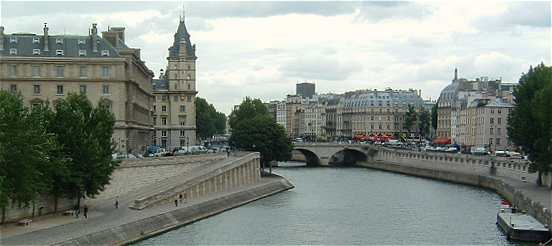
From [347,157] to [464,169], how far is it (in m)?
48.7

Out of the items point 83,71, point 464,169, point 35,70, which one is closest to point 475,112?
point 464,169

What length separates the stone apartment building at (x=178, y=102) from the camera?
413ft

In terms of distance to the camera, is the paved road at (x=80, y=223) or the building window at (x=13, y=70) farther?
the building window at (x=13, y=70)

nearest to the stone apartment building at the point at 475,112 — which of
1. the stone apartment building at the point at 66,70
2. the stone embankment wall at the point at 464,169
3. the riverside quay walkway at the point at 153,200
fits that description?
the stone embankment wall at the point at 464,169

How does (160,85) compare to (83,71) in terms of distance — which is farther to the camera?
(160,85)

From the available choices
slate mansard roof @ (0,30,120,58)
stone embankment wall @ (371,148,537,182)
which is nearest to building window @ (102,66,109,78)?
slate mansard roof @ (0,30,120,58)

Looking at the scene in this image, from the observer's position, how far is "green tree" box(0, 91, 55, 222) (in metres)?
47.3

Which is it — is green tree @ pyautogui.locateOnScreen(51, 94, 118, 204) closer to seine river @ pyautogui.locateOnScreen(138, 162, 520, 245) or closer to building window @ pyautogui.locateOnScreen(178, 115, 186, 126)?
seine river @ pyautogui.locateOnScreen(138, 162, 520, 245)

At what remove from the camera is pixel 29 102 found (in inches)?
3174

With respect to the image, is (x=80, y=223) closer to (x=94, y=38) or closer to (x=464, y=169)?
(x=94, y=38)

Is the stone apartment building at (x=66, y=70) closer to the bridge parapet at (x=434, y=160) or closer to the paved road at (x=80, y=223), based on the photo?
the paved road at (x=80, y=223)

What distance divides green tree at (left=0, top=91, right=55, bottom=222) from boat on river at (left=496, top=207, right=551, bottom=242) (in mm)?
26375

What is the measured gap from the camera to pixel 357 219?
63.3m

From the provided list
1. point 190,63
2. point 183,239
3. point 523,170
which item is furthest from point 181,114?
point 183,239
